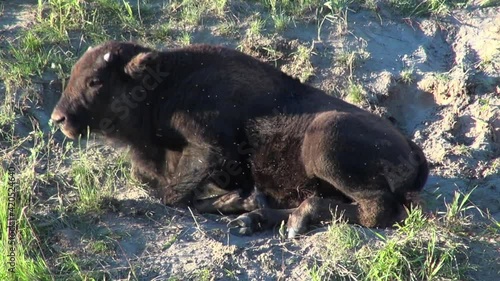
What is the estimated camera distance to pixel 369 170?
23.0 ft

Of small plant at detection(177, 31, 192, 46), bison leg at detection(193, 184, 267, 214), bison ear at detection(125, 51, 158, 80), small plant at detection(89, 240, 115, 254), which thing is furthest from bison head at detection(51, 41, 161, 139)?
small plant at detection(177, 31, 192, 46)

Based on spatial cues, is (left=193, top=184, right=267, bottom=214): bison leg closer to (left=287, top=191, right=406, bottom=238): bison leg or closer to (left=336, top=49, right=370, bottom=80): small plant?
(left=287, top=191, right=406, bottom=238): bison leg

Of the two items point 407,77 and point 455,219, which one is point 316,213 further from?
point 407,77

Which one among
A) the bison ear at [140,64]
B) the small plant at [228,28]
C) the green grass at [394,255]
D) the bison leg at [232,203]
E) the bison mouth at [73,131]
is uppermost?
the bison ear at [140,64]

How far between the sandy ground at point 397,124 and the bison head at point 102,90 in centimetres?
71

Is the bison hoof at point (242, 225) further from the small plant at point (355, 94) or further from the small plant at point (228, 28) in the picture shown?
the small plant at point (228, 28)

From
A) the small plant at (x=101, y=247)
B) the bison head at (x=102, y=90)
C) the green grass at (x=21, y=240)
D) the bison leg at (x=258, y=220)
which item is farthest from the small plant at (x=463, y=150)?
the green grass at (x=21, y=240)

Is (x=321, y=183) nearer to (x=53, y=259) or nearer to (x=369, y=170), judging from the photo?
(x=369, y=170)

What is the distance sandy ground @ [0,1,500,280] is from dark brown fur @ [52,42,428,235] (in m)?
0.46

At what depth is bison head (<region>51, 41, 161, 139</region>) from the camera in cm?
753

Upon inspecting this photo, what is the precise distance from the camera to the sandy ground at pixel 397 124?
628cm

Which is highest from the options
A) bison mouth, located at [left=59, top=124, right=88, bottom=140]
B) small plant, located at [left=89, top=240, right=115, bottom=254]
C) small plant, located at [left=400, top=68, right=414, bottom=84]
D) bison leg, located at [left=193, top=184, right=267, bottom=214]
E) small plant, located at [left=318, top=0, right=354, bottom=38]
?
small plant, located at [left=318, top=0, right=354, bottom=38]

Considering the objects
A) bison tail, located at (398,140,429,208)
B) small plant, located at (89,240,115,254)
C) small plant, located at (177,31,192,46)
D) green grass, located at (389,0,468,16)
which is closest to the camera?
small plant, located at (89,240,115,254)

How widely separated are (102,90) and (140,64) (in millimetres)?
433
